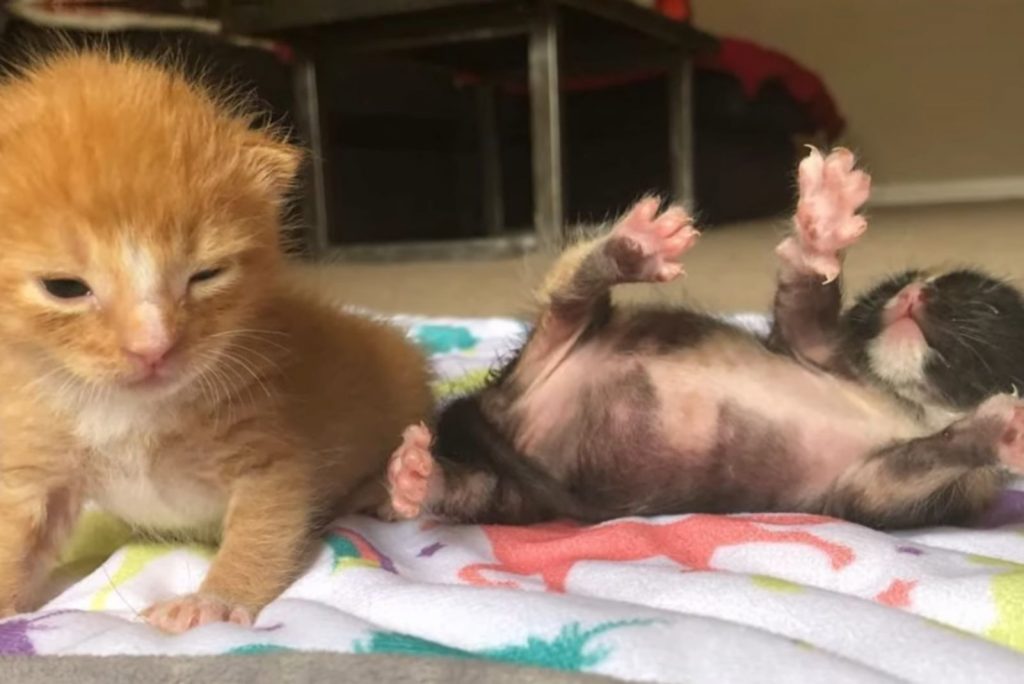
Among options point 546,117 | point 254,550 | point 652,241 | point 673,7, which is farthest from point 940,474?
point 673,7

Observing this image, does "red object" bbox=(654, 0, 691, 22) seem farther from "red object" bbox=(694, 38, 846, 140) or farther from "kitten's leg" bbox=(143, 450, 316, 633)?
"kitten's leg" bbox=(143, 450, 316, 633)

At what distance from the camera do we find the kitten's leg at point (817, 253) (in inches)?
39.7

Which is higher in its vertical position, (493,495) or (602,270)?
(602,270)

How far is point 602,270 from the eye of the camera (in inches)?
42.9

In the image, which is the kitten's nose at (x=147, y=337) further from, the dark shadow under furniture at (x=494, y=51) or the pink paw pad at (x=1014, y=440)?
the dark shadow under furniture at (x=494, y=51)

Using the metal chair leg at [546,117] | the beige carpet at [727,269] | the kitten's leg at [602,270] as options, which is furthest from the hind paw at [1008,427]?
the metal chair leg at [546,117]

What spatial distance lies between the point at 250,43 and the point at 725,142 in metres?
2.03

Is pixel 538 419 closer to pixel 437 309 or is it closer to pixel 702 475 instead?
pixel 702 475

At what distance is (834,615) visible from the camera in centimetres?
73

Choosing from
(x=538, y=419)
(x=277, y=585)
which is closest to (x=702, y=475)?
(x=538, y=419)

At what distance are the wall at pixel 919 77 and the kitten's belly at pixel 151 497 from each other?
15.6 feet

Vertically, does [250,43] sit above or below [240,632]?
above

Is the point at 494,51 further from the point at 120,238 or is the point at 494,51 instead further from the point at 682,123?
the point at 120,238

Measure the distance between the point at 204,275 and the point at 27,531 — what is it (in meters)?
0.28
